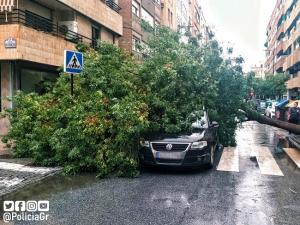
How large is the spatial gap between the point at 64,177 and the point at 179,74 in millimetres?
4225

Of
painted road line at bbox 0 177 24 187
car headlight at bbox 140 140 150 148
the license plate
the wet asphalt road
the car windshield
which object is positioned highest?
the car windshield

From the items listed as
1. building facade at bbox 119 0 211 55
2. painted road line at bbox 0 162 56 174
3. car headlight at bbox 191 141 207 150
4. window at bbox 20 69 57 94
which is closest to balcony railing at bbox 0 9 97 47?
window at bbox 20 69 57 94

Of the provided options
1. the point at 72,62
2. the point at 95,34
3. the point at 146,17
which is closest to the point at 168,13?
the point at 146,17

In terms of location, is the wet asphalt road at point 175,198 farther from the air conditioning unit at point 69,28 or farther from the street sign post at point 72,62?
the air conditioning unit at point 69,28

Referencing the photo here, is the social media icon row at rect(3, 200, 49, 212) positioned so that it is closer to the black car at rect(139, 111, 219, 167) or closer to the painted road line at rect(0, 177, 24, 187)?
the painted road line at rect(0, 177, 24, 187)

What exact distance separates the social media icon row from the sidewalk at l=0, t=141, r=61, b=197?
49 cm

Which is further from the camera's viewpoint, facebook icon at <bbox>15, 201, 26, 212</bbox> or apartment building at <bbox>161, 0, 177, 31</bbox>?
apartment building at <bbox>161, 0, 177, 31</bbox>

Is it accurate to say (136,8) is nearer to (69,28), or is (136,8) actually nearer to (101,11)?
(101,11)

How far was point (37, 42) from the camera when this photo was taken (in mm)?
15688

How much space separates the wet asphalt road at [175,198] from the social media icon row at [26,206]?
0.13 metres

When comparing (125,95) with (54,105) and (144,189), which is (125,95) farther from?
(144,189)

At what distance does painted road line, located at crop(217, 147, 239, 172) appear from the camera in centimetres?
Answer: 979

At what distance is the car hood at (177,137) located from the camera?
894 centimetres

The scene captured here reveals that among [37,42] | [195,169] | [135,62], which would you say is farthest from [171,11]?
[195,169]
